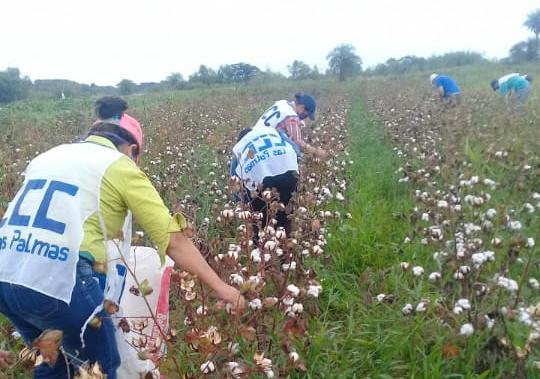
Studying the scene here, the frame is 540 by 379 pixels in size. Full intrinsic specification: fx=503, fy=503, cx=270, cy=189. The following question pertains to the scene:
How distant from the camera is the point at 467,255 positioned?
2172mm

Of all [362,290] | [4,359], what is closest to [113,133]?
[4,359]

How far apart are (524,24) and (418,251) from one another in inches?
2109

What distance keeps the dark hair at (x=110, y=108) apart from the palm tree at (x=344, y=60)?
4536 centimetres

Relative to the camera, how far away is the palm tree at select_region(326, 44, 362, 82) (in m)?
46.9

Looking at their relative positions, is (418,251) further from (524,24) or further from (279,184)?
(524,24)

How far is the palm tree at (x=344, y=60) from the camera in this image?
46.9 metres

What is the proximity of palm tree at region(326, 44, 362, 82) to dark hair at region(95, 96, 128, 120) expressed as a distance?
45.4 meters

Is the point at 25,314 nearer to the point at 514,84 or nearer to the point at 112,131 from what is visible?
the point at 112,131

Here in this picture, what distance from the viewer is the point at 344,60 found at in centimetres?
4750

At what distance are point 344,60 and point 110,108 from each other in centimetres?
4742

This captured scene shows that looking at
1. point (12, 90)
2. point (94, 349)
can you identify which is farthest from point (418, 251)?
point (12, 90)

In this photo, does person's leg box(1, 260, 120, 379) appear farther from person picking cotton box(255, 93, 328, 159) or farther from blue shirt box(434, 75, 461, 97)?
blue shirt box(434, 75, 461, 97)

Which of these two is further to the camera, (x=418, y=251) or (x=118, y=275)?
(x=418, y=251)

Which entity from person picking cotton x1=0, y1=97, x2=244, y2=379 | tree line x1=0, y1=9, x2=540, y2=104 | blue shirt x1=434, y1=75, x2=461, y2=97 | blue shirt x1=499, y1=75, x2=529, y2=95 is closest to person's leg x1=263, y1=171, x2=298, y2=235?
person picking cotton x1=0, y1=97, x2=244, y2=379
